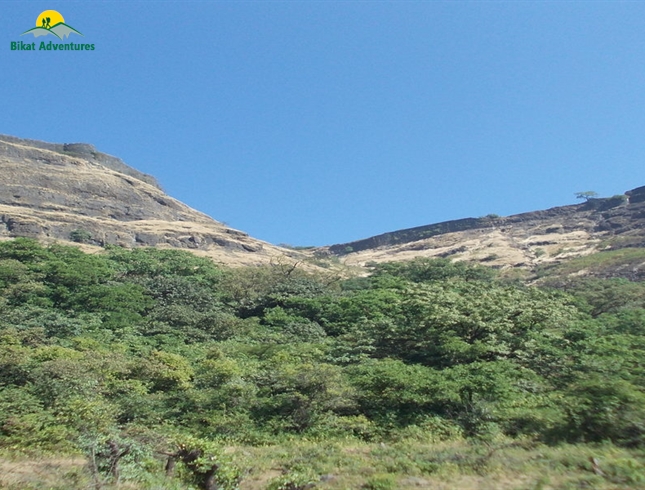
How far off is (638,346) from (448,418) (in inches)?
354

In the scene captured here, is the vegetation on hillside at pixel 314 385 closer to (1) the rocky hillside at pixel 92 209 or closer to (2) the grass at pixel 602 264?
(2) the grass at pixel 602 264

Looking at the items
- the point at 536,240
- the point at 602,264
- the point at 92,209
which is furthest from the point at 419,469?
the point at 536,240

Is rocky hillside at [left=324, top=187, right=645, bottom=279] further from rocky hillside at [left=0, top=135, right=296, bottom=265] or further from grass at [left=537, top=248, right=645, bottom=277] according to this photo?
rocky hillside at [left=0, top=135, right=296, bottom=265]

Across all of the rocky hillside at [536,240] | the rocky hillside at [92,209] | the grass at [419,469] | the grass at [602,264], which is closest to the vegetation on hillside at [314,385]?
the grass at [419,469]

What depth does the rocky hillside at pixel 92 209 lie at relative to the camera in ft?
240

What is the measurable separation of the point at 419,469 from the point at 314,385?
Answer: 274 inches

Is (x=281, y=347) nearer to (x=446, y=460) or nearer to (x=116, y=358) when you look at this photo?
(x=116, y=358)

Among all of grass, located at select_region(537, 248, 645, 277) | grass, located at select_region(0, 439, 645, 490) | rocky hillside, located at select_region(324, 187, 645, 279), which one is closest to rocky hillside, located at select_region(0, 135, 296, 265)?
rocky hillside, located at select_region(324, 187, 645, 279)

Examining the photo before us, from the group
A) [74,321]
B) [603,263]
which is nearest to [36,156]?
[74,321]

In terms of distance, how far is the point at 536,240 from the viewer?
10256 cm

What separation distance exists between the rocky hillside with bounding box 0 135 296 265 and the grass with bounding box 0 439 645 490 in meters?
61.9

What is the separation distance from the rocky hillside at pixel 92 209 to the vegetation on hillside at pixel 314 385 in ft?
127

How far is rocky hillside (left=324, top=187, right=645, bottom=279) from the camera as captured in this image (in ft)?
260

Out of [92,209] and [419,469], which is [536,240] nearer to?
[92,209]
